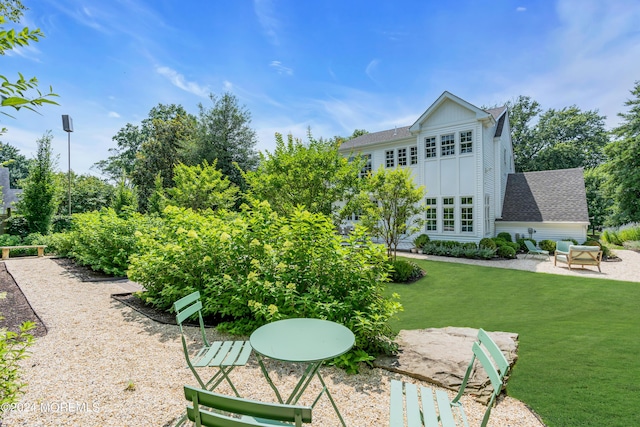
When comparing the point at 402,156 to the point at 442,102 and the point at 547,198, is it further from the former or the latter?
the point at 547,198

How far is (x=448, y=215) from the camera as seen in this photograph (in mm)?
16328

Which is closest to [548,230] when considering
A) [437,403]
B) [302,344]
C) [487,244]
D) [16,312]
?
[487,244]

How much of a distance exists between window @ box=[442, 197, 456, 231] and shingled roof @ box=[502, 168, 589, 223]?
11.6ft

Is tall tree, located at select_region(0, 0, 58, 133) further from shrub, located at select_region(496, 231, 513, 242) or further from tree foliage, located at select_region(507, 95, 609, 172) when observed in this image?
tree foliage, located at select_region(507, 95, 609, 172)

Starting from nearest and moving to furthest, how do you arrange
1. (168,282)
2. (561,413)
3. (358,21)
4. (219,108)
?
(561,413), (168,282), (358,21), (219,108)

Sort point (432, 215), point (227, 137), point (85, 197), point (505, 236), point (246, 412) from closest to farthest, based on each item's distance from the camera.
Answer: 1. point (246, 412)
2. point (505, 236)
3. point (432, 215)
4. point (85, 197)
5. point (227, 137)

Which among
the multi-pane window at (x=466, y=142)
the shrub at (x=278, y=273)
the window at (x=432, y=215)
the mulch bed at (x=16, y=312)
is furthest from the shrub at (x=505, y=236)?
the mulch bed at (x=16, y=312)

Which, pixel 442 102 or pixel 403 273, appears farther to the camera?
pixel 442 102

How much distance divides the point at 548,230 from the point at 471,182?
515 cm

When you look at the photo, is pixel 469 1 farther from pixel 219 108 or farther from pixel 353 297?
pixel 219 108

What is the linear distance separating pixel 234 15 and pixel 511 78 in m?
13.7

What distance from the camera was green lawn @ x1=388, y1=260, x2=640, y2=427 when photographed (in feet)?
10.2

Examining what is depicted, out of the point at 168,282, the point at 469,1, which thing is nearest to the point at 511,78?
the point at 469,1

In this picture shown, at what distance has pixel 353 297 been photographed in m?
4.10
